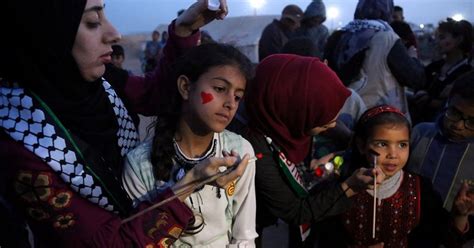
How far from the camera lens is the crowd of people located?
1.32 metres

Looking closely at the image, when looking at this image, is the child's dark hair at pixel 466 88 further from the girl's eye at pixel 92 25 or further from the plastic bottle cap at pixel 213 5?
the girl's eye at pixel 92 25

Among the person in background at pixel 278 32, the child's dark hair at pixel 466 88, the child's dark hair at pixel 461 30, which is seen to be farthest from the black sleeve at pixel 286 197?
the person in background at pixel 278 32

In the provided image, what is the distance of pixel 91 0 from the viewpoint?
1.40 meters

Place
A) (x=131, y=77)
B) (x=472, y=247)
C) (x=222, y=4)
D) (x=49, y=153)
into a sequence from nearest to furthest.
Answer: (x=49, y=153)
(x=222, y=4)
(x=131, y=77)
(x=472, y=247)

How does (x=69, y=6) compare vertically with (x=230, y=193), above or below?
above

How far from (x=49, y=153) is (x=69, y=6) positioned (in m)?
0.43

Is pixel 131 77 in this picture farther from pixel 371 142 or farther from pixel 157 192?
pixel 371 142

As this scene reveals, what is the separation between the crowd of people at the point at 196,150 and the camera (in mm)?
1323

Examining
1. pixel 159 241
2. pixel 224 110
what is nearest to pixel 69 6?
pixel 224 110

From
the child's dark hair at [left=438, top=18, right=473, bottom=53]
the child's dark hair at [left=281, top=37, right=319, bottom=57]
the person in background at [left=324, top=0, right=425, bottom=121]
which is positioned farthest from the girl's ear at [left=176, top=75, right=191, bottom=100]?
the child's dark hair at [left=438, top=18, right=473, bottom=53]

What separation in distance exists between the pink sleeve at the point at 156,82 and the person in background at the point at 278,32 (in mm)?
4065

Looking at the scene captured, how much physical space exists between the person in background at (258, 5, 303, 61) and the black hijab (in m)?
4.63

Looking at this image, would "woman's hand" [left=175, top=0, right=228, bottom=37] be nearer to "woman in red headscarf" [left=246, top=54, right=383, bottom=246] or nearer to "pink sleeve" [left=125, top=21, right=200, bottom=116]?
"pink sleeve" [left=125, top=21, right=200, bottom=116]

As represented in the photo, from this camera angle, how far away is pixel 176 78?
1.78m
